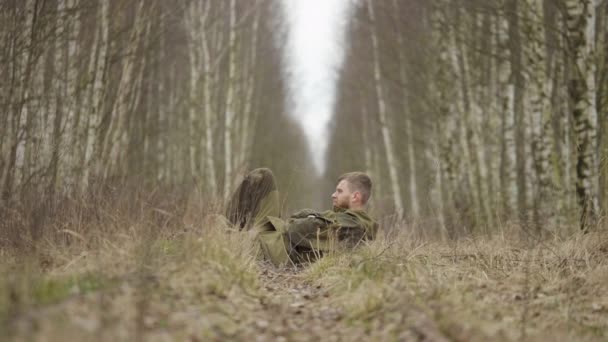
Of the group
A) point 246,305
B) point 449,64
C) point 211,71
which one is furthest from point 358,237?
point 211,71

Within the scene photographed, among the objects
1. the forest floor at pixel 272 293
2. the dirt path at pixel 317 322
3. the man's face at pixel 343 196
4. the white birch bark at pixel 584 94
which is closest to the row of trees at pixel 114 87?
the man's face at pixel 343 196

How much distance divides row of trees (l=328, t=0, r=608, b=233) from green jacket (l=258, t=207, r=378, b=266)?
0.88 meters

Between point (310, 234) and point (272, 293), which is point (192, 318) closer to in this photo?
point (272, 293)

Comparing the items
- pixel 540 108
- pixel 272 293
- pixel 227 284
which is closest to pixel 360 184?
pixel 272 293

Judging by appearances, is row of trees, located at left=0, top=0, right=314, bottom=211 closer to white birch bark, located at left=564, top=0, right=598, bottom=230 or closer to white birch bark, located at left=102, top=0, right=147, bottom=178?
white birch bark, located at left=102, top=0, right=147, bottom=178

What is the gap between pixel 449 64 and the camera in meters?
12.4

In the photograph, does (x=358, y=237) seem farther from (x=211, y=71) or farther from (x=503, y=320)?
(x=211, y=71)

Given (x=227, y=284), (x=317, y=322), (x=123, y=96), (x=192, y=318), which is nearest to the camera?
(x=192, y=318)

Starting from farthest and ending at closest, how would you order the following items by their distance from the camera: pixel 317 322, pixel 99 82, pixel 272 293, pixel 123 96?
pixel 123 96, pixel 99 82, pixel 272 293, pixel 317 322

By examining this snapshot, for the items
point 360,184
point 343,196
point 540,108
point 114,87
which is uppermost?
point 114,87

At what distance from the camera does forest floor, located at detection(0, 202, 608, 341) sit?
275 centimetres

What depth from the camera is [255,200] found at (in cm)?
604

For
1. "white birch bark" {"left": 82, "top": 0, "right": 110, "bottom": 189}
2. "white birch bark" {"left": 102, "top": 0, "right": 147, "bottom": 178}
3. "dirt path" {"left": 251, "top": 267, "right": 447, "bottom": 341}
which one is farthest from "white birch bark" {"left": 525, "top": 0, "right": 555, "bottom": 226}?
"white birch bark" {"left": 82, "top": 0, "right": 110, "bottom": 189}

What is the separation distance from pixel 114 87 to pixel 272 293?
7.83 m
